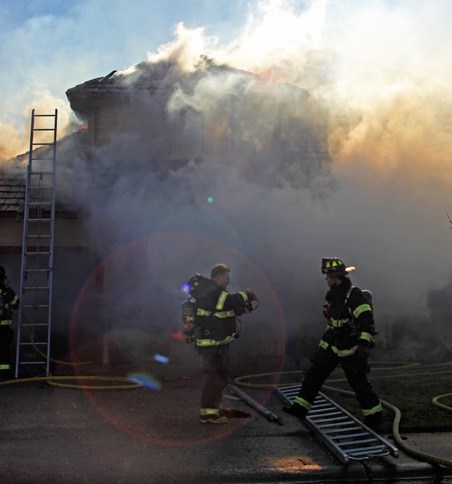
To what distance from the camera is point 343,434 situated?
4531 mm

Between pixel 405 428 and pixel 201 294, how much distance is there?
8.04 ft

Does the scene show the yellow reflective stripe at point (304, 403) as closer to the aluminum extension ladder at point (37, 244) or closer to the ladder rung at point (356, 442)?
the ladder rung at point (356, 442)

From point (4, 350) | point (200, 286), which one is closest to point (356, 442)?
point (200, 286)

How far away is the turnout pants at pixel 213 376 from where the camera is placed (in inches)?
193

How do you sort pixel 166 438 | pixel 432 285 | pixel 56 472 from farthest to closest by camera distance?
pixel 432 285, pixel 166 438, pixel 56 472

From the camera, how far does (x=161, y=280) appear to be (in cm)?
820

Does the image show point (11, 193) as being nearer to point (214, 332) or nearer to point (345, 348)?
point (214, 332)

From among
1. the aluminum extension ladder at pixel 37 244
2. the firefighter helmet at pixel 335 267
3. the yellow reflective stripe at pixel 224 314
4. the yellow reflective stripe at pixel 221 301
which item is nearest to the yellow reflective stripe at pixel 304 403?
the yellow reflective stripe at pixel 224 314

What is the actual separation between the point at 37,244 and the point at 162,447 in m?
5.01

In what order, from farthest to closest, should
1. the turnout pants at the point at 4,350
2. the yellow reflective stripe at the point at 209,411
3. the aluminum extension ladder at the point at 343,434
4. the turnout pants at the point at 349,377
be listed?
the turnout pants at the point at 4,350 → the yellow reflective stripe at the point at 209,411 → the turnout pants at the point at 349,377 → the aluminum extension ladder at the point at 343,434

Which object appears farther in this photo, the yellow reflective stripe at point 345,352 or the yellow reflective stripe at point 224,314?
the yellow reflective stripe at point 224,314

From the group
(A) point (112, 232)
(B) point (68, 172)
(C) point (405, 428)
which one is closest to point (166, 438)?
(C) point (405, 428)

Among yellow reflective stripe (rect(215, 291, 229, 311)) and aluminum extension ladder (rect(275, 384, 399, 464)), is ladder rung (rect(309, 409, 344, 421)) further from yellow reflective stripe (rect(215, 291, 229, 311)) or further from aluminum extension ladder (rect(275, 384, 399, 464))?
yellow reflective stripe (rect(215, 291, 229, 311))

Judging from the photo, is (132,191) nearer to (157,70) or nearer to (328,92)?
(157,70)
